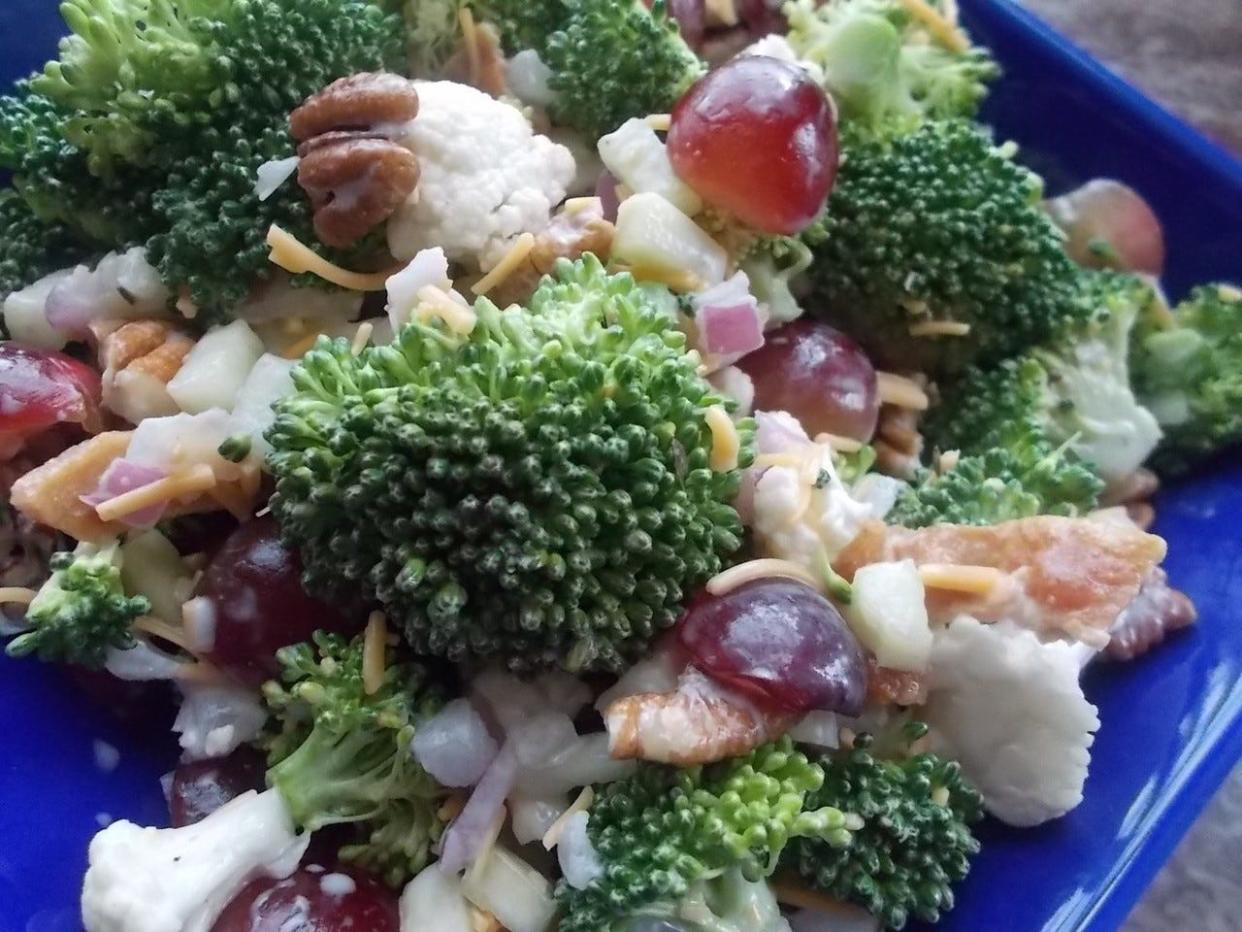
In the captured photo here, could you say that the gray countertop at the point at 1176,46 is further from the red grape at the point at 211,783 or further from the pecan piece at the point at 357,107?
the red grape at the point at 211,783

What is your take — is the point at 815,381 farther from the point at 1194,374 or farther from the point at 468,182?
the point at 1194,374

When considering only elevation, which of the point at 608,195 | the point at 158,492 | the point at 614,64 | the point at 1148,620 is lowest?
the point at 1148,620

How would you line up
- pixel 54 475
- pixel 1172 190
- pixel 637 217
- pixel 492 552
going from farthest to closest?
pixel 1172 190 < pixel 637 217 < pixel 54 475 < pixel 492 552

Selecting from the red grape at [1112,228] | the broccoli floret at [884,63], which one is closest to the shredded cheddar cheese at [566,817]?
the broccoli floret at [884,63]

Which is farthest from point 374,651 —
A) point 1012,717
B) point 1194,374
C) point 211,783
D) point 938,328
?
point 1194,374

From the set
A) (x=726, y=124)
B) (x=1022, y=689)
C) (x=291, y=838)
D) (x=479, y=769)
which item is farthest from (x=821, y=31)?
(x=291, y=838)

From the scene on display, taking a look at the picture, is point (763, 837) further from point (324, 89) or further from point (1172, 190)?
point (1172, 190)
